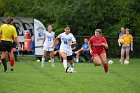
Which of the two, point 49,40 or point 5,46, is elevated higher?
point 49,40

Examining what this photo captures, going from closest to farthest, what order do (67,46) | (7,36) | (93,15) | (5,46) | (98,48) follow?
(5,46) < (7,36) < (98,48) < (67,46) < (93,15)

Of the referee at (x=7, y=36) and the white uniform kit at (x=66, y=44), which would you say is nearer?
the referee at (x=7, y=36)

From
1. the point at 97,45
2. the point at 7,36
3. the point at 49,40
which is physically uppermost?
the point at 7,36

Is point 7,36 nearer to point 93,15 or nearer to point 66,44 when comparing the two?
point 66,44

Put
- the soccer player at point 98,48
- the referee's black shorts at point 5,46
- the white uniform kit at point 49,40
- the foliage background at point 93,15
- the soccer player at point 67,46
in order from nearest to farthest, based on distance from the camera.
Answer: the referee's black shorts at point 5,46 < the soccer player at point 98,48 < the soccer player at point 67,46 < the white uniform kit at point 49,40 < the foliage background at point 93,15

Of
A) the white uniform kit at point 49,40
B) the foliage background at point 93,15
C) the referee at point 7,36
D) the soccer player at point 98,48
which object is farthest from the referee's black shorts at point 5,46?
the foliage background at point 93,15

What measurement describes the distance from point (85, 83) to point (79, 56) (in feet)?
50.7

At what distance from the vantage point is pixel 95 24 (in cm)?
3869

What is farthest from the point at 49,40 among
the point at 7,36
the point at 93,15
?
the point at 93,15

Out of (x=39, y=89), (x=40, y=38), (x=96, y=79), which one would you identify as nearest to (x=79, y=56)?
(x=40, y=38)

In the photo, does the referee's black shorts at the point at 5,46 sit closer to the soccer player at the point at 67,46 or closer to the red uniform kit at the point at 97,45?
the soccer player at the point at 67,46

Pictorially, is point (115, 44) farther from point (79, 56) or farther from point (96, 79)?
point (96, 79)

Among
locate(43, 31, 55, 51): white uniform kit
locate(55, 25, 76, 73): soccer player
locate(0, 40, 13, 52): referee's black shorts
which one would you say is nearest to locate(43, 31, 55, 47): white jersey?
locate(43, 31, 55, 51): white uniform kit

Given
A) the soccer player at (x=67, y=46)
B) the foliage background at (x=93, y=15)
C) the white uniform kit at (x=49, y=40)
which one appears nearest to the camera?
the soccer player at (x=67, y=46)
